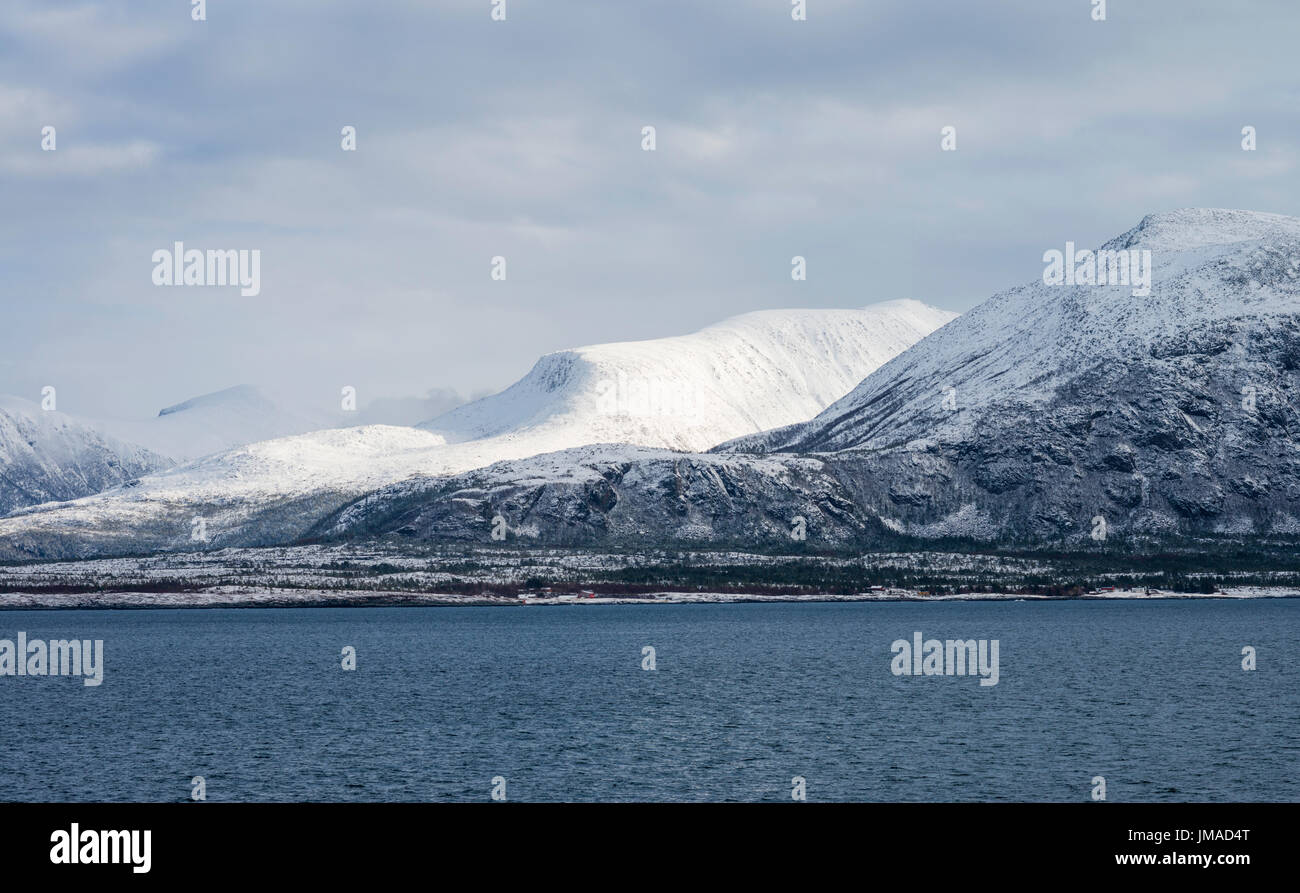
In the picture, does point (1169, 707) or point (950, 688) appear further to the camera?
point (950, 688)
